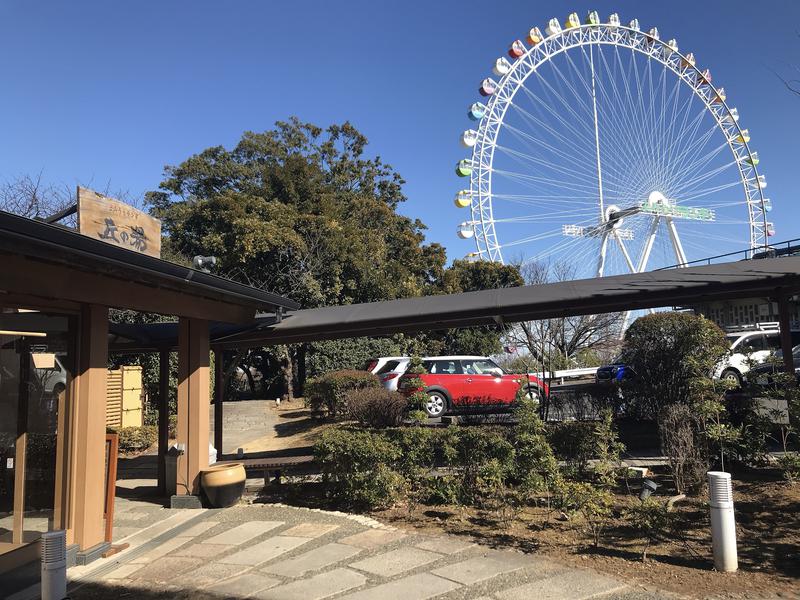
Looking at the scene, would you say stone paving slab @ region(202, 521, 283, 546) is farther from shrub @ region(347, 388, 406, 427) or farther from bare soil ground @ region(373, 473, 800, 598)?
shrub @ region(347, 388, 406, 427)

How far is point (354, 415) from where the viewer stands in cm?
1148

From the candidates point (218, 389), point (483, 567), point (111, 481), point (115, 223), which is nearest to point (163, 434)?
point (218, 389)

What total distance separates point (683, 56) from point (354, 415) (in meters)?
27.4

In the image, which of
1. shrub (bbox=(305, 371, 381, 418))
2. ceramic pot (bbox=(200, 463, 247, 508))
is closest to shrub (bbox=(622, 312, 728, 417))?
ceramic pot (bbox=(200, 463, 247, 508))

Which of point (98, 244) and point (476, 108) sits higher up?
point (476, 108)

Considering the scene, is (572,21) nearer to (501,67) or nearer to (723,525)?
(501,67)

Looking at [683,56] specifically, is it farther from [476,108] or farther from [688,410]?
[688,410]

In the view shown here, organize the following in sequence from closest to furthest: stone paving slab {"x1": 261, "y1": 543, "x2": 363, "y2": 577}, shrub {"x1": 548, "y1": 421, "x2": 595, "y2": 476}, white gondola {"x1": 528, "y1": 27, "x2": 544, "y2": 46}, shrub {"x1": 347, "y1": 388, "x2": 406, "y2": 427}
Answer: stone paving slab {"x1": 261, "y1": 543, "x2": 363, "y2": 577} → shrub {"x1": 548, "y1": 421, "x2": 595, "y2": 476} → shrub {"x1": 347, "y1": 388, "x2": 406, "y2": 427} → white gondola {"x1": 528, "y1": 27, "x2": 544, "y2": 46}

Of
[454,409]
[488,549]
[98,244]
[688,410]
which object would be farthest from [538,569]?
[454,409]

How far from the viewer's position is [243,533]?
5.82 metres

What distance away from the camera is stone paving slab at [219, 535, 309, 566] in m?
4.94

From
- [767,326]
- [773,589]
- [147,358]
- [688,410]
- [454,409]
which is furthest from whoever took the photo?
[767,326]

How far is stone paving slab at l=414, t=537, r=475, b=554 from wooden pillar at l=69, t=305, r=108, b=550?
297 cm

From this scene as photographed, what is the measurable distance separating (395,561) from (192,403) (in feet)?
13.0
